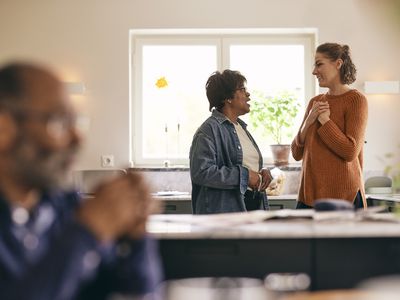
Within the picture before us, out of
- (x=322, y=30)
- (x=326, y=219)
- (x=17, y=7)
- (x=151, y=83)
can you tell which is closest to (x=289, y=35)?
(x=322, y=30)

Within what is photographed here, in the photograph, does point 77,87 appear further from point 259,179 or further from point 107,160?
point 259,179

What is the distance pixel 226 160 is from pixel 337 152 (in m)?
0.50

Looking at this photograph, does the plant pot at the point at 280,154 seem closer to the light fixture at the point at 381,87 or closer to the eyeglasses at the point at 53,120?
the light fixture at the point at 381,87

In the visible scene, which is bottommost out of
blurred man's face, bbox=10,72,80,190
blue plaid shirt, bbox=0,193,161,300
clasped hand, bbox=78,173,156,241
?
blue plaid shirt, bbox=0,193,161,300

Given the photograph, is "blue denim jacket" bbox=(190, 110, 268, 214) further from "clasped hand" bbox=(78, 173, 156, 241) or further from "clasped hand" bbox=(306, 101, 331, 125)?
"clasped hand" bbox=(78, 173, 156, 241)

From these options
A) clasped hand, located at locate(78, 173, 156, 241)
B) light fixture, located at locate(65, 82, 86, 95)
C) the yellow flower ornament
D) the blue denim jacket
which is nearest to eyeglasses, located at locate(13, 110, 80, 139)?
clasped hand, located at locate(78, 173, 156, 241)

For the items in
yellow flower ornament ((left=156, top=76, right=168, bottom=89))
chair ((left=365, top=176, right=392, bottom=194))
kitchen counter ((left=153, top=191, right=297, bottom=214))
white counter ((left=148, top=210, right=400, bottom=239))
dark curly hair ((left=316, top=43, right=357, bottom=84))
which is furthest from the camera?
yellow flower ornament ((left=156, top=76, right=168, bottom=89))

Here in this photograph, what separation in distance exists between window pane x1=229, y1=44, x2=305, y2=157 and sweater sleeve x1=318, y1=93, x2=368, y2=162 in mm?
2372

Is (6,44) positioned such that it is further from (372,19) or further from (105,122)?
(372,19)

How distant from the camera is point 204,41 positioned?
5711mm

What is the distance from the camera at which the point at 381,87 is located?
214 inches

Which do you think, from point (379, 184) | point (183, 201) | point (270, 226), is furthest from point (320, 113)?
point (379, 184)

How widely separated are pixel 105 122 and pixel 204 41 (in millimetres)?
1010

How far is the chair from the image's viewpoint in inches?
204
